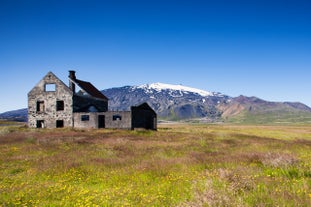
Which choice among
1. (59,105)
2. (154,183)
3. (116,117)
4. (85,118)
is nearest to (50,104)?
(59,105)

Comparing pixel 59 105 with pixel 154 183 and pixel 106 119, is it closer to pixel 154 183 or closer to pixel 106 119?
pixel 106 119

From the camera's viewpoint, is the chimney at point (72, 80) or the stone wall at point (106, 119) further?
the chimney at point (72, 80)

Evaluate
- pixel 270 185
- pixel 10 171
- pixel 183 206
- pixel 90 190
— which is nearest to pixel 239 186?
pixel 270 185

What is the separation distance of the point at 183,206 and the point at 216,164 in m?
6.81

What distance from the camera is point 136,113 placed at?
45594 mm

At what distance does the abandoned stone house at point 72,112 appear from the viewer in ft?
147

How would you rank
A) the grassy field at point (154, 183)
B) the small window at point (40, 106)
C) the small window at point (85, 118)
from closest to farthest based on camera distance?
1. the grassy field at point (154, 183)
2. the small window at point (85, 118)
3. the small window at point (40, 106)

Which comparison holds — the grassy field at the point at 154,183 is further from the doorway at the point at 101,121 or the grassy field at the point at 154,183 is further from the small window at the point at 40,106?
the small window at the point at 40,106

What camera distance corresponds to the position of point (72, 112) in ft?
152

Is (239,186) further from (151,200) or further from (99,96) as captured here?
(99,96)

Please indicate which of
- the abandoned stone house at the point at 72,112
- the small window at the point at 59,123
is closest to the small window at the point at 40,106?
the abandoned stone house at the point at 72,112

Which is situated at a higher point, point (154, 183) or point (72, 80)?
point (72, 80)

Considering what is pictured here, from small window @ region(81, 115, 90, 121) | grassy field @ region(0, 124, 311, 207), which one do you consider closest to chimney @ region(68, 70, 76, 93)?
small window @ region(81, 115, 90, 121)

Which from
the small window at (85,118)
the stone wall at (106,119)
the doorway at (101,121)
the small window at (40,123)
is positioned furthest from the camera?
the small window at (40,123)
